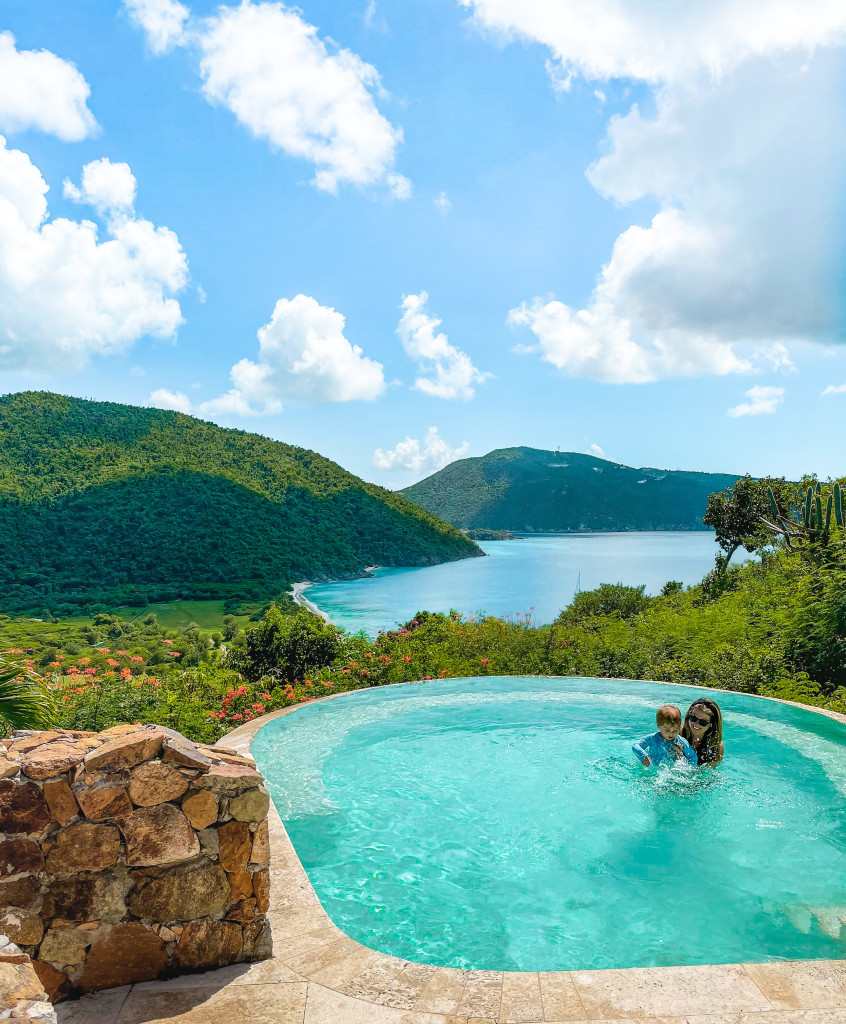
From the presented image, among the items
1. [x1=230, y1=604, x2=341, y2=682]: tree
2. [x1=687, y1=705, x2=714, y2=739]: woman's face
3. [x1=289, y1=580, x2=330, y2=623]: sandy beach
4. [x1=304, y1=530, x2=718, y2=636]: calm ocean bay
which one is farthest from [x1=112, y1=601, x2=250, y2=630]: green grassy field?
[x1=687, y1=705, x2=714, y2=739]: woman's face

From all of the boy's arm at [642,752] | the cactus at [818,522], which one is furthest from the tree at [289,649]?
the cactus at [818,522]

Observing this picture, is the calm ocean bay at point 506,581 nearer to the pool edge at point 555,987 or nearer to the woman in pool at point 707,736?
the woman in pool at point 707,736

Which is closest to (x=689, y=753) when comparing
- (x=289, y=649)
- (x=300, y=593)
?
(x=289, y=649)

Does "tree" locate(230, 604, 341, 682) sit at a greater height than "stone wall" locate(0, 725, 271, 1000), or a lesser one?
lesser

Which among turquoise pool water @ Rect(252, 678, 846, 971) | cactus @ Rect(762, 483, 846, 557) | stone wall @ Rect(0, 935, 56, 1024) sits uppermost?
cactus @ Rect(762, 483, 846, 557)

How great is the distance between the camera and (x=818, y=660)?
9438 millimetres

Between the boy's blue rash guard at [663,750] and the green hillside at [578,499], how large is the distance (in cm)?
11510

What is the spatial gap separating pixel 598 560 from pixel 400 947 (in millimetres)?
79716

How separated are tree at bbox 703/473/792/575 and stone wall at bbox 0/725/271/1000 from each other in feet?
72.1

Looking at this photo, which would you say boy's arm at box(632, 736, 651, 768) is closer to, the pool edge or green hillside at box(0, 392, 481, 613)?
the pool edge

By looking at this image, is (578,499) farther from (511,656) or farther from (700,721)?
(700,721)

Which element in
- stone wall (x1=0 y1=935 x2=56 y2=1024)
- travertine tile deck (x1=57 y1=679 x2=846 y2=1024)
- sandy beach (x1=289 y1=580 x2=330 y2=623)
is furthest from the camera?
sandy beach (x1=289 y1=580 x2=330 y2=623)

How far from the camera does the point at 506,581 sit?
61469 millimetres

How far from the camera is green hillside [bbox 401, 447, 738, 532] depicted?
121m
